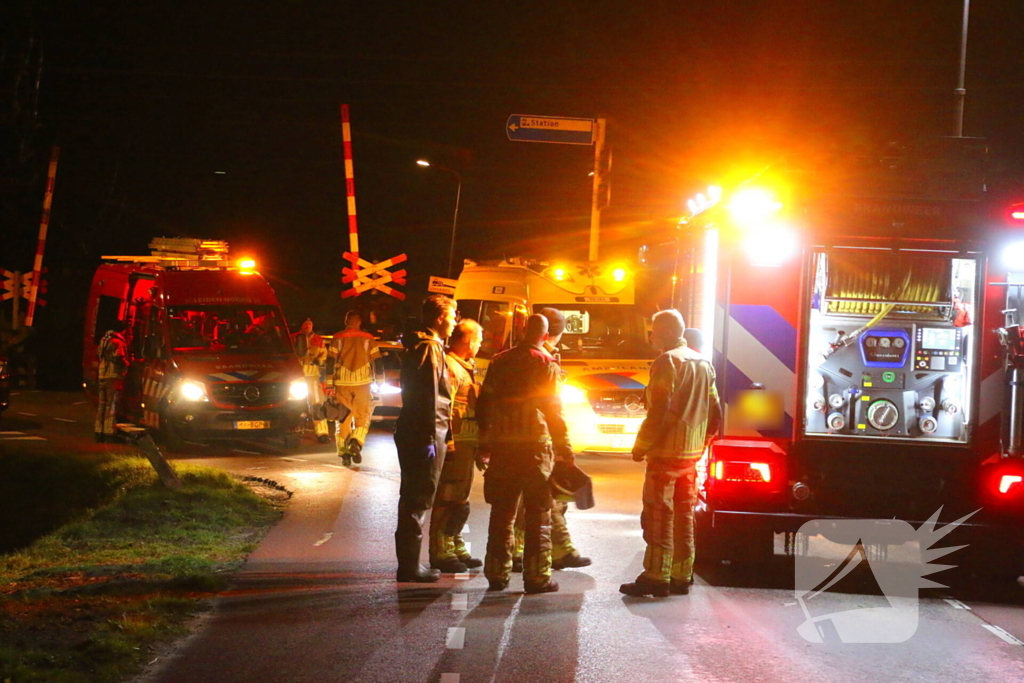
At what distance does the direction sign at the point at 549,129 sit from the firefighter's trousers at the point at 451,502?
968cm

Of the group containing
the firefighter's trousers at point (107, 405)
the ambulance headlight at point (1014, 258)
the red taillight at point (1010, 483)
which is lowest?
the firefighter's trousers at point (107, 405)

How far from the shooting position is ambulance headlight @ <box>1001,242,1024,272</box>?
7.44 meters

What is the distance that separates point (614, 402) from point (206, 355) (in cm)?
598

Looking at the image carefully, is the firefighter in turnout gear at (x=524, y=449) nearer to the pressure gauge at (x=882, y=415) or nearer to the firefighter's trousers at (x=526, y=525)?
the firefighter's trousers at (x=526, y=525)

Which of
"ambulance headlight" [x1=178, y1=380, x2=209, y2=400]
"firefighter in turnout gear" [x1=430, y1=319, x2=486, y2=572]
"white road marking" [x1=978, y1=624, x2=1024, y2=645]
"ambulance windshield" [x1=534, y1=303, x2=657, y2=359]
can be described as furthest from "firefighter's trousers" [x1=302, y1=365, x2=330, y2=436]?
"white road marking" [x1=978, y1=624, x2=1024, y2=645]

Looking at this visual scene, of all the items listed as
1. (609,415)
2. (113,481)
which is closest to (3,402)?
(113,481)

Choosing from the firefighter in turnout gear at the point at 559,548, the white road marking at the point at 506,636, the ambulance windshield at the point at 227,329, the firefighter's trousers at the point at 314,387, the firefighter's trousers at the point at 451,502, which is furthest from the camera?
the firefighter's trousers at the point at 314,387

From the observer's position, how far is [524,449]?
7258 millimetres

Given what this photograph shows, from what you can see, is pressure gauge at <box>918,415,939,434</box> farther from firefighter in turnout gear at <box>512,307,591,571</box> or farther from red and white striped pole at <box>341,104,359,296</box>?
red and white striped pole at <box>341,104,359,296</box>

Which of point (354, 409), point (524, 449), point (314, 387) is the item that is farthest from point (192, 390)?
point (524, 449)

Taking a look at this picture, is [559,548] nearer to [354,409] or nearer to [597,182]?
[354,409]

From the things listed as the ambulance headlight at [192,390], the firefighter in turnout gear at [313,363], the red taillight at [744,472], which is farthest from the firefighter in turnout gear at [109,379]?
the red taillight at [744,472]

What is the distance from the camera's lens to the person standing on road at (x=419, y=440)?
7453 millimetres
